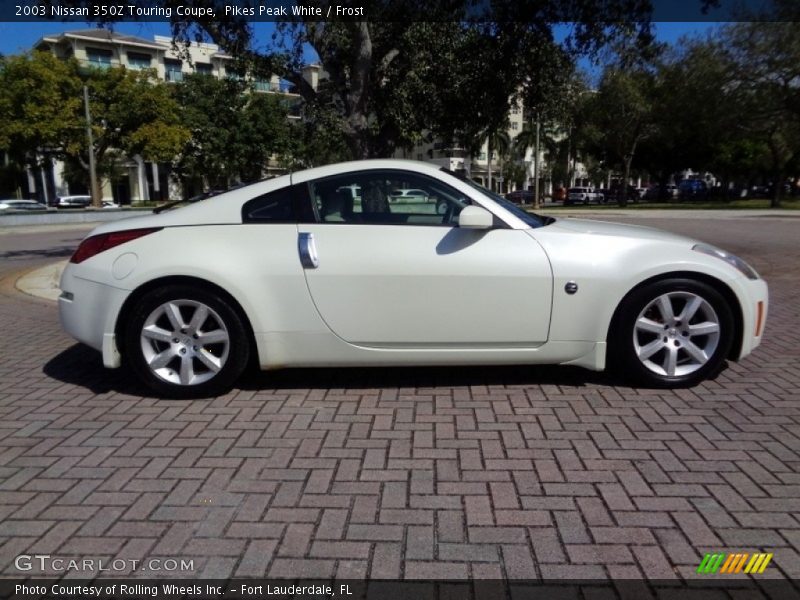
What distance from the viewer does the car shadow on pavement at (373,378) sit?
429 cm

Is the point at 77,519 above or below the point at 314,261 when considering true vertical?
below

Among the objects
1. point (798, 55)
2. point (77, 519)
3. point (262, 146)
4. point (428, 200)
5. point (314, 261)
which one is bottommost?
point (77, 519)

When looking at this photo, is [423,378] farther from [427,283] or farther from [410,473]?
[410,473]

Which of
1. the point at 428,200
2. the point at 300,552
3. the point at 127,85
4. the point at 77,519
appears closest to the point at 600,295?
the point at 428,200

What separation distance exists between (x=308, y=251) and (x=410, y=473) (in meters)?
→ 1.58

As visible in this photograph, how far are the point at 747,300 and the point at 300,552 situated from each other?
3.27 m

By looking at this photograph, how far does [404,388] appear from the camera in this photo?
4.24 metres

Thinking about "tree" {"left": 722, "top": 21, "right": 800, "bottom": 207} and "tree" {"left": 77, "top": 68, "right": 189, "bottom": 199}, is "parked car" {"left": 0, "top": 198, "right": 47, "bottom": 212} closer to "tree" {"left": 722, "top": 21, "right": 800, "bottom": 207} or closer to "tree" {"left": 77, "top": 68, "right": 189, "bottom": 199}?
"tree" {"left": 77, "top": 68, "right": 189, "bottom": 199}

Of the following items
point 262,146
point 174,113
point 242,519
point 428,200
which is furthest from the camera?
point 262,146

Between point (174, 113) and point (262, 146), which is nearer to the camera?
point (174, 113)

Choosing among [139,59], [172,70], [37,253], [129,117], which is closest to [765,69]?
[37,253]

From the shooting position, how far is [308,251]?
12.7ft

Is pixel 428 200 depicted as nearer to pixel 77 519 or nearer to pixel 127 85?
pixel 77 519

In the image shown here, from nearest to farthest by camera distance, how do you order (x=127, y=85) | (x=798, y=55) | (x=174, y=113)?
(x=798, y=55) → (x=127, y=85) → (x=174, y=113)
